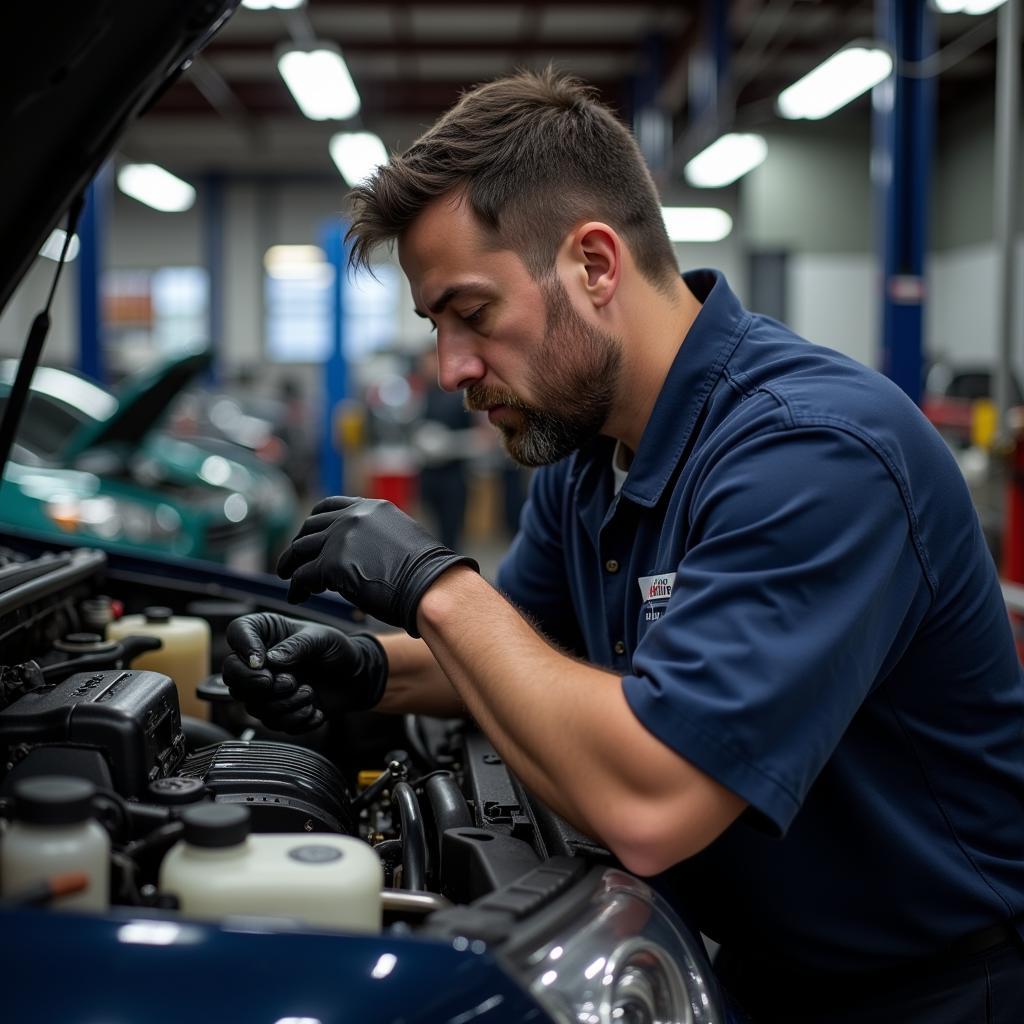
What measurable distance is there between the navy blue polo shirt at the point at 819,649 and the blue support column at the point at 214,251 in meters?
16.2

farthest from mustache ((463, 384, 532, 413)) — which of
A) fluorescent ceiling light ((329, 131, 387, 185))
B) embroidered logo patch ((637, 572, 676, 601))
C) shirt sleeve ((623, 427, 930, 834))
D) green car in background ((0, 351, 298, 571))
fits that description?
fluorescent ceiling light ((329, 131, 387, 185))

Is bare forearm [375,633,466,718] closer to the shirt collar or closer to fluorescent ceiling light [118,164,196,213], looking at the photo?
the shirt collar

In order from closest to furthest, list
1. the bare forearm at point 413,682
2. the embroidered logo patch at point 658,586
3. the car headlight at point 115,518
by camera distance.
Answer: the embroidered logo patch at point 658,586 → the bare forearm at point 413,682 → the car headlight at point 115,518

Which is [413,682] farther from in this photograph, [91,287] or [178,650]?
[91,287]

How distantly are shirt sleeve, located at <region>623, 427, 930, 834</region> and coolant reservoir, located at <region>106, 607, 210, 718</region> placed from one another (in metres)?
0.96

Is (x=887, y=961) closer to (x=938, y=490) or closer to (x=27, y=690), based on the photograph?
(x=938, y=490)

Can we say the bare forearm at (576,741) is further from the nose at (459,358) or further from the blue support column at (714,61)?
the blue support column at (714,61)

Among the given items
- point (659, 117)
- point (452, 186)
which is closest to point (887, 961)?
point (452, 186)

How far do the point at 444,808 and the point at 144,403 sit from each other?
3455 millimetres

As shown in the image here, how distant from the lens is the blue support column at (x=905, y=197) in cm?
519

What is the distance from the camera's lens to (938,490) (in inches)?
48.9

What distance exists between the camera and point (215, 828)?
0.99m

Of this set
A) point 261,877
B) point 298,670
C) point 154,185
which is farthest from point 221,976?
point 154,185

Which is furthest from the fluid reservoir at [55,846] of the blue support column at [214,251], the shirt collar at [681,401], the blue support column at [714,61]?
the blue support column at [214,251]
